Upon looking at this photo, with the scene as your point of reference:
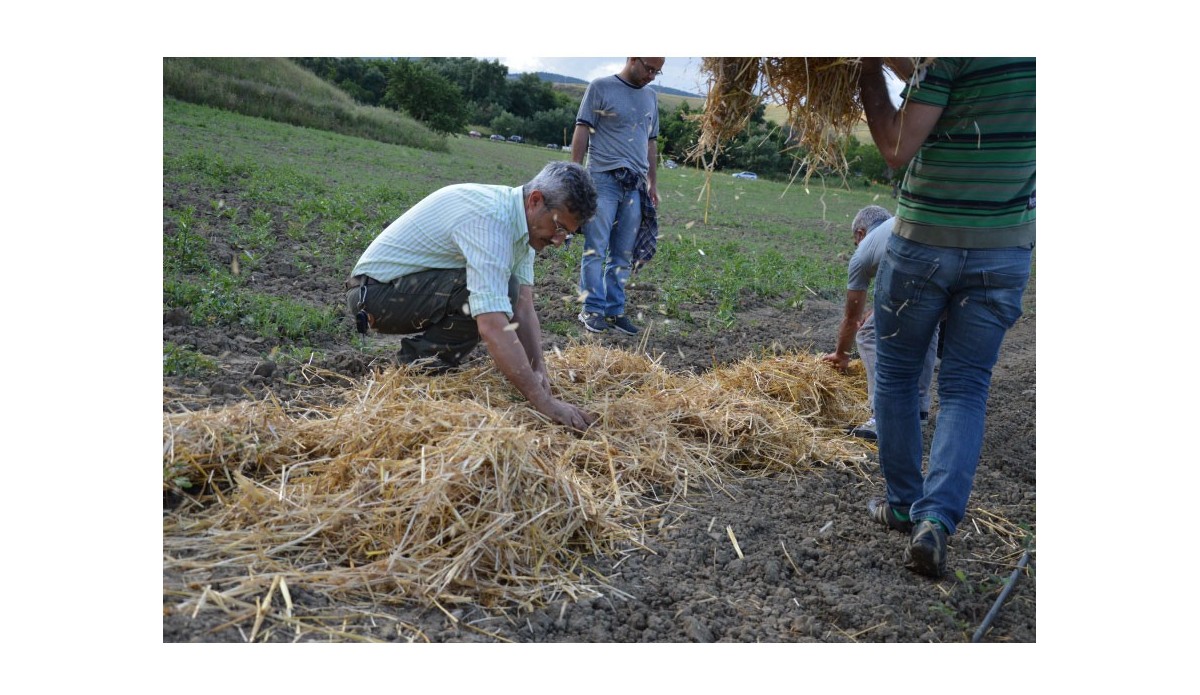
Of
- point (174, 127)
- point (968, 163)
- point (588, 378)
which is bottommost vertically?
point (588, 378)

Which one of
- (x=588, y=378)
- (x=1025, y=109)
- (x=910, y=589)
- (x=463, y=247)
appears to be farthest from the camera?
(x=588, y=378)

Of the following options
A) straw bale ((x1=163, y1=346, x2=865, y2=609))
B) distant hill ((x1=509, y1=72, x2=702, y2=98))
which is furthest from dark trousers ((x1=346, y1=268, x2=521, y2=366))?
distant hill ((x1=509, y1=72, x2=702, y2=98))

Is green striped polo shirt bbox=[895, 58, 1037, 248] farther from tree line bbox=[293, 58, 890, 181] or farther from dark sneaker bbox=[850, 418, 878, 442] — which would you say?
tree line bbox=[293, 58, 890, 181]

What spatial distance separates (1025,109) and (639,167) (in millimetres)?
3358

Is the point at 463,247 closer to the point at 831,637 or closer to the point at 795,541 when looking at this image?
the point at 795,541

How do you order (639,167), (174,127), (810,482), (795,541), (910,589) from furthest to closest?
1. (174,127)
2. (639,167)
3. (810,482)
4. (795,541)
5. (910,589)

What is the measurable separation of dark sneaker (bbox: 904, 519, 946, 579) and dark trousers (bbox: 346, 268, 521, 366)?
1.85m

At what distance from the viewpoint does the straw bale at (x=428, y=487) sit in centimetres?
234

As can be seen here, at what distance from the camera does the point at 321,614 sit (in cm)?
217

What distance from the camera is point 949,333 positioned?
104 inches

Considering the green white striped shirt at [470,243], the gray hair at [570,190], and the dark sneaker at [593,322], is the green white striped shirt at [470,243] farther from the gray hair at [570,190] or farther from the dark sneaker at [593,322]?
the dark sneaker at [593,322]

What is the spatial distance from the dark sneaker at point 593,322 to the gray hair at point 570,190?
7.66 feet

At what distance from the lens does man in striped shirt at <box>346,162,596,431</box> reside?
10.2 feet

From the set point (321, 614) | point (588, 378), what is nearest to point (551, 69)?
point (588, 378)
